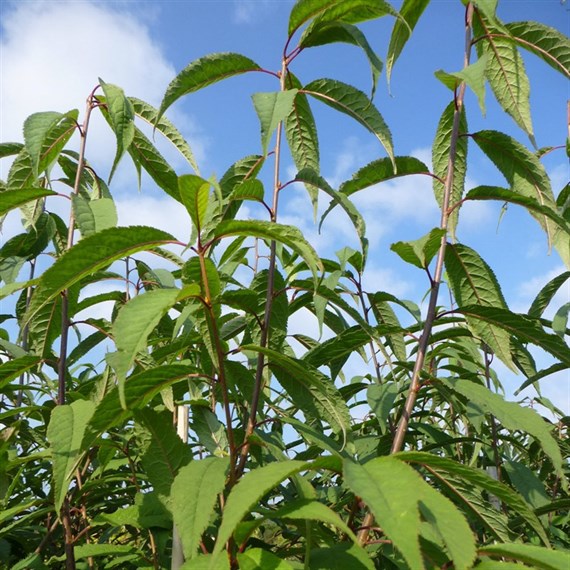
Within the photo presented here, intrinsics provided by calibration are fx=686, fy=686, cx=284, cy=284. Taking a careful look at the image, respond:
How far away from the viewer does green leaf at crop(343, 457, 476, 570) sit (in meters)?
0.76

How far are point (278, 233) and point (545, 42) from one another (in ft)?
2.58

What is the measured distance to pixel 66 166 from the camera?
6.27 ft

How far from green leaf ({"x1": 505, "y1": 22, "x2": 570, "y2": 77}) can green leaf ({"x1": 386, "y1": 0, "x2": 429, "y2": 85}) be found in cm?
20

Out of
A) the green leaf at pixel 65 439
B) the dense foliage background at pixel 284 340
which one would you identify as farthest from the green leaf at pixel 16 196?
the green leaf at pixel 65 439

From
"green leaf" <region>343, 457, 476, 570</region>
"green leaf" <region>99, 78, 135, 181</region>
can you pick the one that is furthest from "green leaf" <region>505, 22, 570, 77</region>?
"green leaf" <region>343, 457, 476, 570</region>

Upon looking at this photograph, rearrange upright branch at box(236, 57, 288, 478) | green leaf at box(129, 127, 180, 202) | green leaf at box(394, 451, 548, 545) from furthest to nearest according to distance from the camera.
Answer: green leaf at box(129, 127, 180, 202), upright branch at box(236, 57, 288, 478), green leaf at box(394, 451, 548, 545)

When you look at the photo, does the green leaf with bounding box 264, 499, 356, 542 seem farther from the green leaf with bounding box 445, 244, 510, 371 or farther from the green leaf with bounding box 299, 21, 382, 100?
the green leaf with bounding box 299, 21, 382, 100

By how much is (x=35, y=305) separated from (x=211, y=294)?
27 centimetres

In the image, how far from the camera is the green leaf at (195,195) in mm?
957

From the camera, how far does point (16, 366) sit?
1.43 meters

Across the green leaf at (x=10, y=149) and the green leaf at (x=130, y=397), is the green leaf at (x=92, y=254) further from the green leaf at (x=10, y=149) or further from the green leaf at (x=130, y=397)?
the green leaf at (x=10, y=149)

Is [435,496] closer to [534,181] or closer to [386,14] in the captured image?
[534,181]

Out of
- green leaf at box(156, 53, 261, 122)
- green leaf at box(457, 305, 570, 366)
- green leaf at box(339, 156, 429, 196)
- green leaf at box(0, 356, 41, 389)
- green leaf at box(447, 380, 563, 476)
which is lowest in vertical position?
green leaf at box(447, 380, 563, 476)

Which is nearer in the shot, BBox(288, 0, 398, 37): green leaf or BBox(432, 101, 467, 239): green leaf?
BBox(288, 0, 398, 37): green leaf
